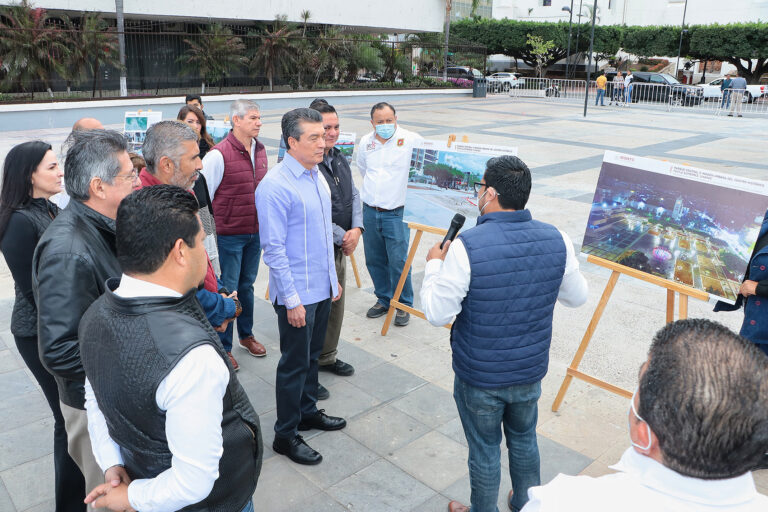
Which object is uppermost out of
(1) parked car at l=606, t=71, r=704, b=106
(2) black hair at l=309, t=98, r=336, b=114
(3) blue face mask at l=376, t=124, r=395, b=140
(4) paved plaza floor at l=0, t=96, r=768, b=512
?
(1) parked car at l=606, t=71, r=704, b=106

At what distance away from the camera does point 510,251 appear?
2564 mm

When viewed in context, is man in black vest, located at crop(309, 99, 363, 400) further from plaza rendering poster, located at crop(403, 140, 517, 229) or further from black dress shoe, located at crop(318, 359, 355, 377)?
plaza rendering poster, located at crop(403, 140, 517, 229)

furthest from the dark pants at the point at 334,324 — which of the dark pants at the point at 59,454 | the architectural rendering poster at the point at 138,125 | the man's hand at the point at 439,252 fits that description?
the architectural rendering poster at the point at 138,125

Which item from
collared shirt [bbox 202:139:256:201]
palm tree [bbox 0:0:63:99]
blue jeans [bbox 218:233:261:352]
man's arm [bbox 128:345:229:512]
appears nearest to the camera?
man's arm [bbox 128:345:229:512]

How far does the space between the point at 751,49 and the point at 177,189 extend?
45368 mm

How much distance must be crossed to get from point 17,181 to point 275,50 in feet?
79.4

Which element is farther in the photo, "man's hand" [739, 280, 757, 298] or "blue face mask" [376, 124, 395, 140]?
"blue face mask" [376, 124, 395, 140]

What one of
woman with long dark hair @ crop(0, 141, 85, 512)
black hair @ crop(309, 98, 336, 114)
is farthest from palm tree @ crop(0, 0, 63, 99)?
woman with long dark hair @ crop(0, 141, 85, 512)

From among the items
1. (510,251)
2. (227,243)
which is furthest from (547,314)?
(227,243)

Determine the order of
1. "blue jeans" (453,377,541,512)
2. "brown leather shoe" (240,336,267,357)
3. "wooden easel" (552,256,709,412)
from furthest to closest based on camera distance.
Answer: "brown leather shoe" (240,336,267,357) < "wooden easel" (552,256,709,412) < "blue jeans" (453,377,541,512)

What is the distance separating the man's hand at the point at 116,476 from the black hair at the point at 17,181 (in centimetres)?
150

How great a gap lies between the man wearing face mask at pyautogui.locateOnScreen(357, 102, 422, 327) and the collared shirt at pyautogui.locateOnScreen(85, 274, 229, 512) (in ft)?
12.4

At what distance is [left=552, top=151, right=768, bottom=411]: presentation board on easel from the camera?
354 cm

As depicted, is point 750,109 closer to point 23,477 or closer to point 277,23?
point 277,23
